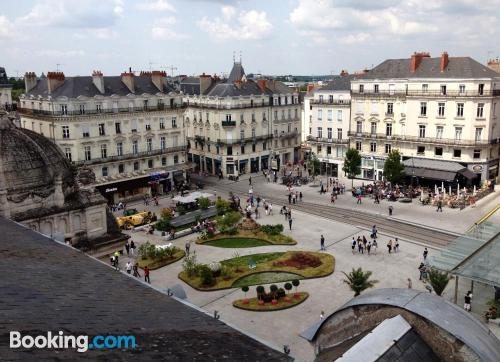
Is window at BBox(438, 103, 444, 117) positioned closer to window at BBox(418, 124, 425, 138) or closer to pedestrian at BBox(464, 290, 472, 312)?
window at BBox(418, 124, 425, 138)

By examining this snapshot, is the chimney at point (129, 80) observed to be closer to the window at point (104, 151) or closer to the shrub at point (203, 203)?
the window at point (104, 151)

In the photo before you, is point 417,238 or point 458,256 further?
point 417,238

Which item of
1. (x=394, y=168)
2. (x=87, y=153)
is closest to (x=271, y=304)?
(x=394, y=168)

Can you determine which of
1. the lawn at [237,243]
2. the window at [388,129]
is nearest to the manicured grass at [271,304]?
the lawn at [237,243]

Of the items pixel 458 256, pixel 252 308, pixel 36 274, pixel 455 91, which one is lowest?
pixel 252 308

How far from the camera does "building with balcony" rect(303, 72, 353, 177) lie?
66.2 metres

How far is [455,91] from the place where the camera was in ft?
180

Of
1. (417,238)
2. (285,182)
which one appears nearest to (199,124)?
(285,182)

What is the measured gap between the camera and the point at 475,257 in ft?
94.6

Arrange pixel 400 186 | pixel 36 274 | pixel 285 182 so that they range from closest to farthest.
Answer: pixel 36 274
pixel 400 186
pixel 285 182

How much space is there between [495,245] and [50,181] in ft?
89.9

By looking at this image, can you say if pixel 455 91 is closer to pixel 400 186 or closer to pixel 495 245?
pixel 400 186

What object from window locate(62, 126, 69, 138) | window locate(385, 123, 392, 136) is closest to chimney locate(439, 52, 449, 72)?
window locate(385, 123, 392, 136)

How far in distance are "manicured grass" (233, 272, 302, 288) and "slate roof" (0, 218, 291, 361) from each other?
1842 cm
